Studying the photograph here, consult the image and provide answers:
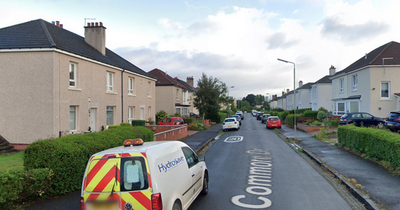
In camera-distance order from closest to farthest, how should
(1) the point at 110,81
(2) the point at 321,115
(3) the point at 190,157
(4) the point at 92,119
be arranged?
1. (3) the point at 190,157
2. (4) the point at 92,119
3. (1) the point at 110,81
4. (2) the point at 321,115

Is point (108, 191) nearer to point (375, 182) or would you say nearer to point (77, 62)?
point (375, 182)

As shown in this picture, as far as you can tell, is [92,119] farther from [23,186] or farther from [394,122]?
[394,122]

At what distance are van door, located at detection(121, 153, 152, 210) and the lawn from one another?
6.76 m

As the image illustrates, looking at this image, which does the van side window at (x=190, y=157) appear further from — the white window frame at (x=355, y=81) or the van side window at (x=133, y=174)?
the white window frame at (x=355, y=81)

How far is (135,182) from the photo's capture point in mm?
4383

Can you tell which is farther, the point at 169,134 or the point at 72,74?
the point at 169,134

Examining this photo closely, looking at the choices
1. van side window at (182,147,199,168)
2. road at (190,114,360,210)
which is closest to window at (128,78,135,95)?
road at (190,114,360,210)

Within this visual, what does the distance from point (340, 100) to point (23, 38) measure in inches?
1221

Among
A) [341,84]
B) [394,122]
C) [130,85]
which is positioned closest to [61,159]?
[130,85]

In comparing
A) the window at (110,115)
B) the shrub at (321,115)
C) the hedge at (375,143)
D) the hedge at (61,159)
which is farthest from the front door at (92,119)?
the shrub at (321,115)

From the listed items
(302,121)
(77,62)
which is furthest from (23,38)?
(302,121)

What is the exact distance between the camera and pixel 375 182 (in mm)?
8062

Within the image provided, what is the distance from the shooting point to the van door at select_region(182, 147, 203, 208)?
600cm

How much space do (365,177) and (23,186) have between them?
967 centimetres
